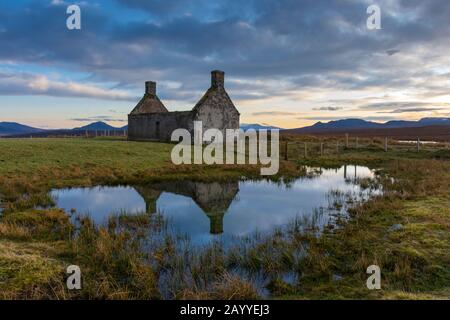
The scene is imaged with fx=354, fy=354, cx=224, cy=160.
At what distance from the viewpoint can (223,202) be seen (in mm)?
16125

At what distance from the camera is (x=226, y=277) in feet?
23.2

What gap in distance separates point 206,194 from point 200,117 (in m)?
21.8

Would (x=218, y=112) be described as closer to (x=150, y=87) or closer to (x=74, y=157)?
(x=150, y=87)

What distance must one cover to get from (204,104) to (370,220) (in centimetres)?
2927

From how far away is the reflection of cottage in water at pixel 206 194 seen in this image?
13806 millimetres

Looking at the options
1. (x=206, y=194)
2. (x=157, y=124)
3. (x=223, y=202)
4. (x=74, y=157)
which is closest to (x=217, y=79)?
(x=157, y=124)

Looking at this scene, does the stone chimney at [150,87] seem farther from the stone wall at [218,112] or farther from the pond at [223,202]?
the pond at [223,202]

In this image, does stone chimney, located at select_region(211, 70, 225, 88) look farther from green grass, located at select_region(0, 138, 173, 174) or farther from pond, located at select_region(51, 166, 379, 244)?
pond, located at select_region(51, 166, 379, 244)

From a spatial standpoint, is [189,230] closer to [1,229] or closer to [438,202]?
[1,229]

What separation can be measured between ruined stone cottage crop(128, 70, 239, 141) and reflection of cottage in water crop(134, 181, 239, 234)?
18360 millimetres

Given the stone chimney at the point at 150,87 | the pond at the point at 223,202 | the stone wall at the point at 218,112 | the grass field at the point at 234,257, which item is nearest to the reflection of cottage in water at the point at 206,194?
the pond at the point at 223,202

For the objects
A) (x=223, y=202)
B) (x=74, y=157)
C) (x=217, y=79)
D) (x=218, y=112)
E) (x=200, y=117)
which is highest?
(x=217, y=79)

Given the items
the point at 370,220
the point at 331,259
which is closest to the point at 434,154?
the point at 370,220

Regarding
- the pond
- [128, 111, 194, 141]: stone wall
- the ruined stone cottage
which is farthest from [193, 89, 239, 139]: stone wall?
the pond
